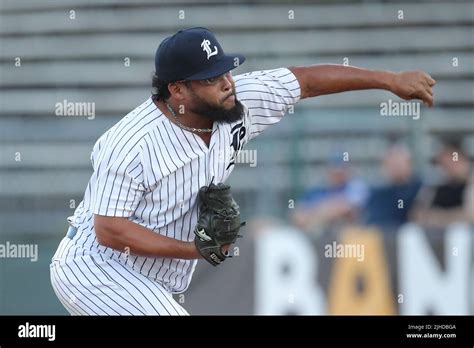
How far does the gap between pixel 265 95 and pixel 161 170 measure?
672 mm

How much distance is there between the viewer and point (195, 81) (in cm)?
461

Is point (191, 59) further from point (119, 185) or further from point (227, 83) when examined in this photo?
point (119, 185)

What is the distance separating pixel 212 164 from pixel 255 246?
8.68 ft

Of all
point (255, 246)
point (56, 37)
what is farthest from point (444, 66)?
point (56, 37)

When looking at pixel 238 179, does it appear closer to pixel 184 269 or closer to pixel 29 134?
pixel 29 134

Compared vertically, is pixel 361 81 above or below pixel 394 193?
above

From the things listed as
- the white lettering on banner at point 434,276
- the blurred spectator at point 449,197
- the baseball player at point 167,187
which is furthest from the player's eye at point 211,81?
the blurred spectator at point 449,197

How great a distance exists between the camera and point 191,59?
14.9ft

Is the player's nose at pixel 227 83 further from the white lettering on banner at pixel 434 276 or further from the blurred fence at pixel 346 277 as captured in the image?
the white lettering on banner at pixel 434 276

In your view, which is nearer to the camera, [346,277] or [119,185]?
[119,185]


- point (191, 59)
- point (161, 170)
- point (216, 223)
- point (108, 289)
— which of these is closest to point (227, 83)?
point (191, 59)

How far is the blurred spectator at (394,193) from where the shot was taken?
7527mm

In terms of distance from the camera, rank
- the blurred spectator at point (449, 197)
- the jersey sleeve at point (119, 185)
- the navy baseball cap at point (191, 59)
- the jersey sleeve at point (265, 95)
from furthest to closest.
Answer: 1. the blurred spectator at point (449, 197)
2. the jersey sleeve at point (265, 95)
3. the navy baseball cap at point (191, 59)
4. the jersey sleeve at point (119, 185)

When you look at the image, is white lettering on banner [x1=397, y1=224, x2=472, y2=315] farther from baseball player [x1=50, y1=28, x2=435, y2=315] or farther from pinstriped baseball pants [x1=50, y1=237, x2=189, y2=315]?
pinstriped baseball pants [x1=50, y1=237, x2=189, y2=315]
